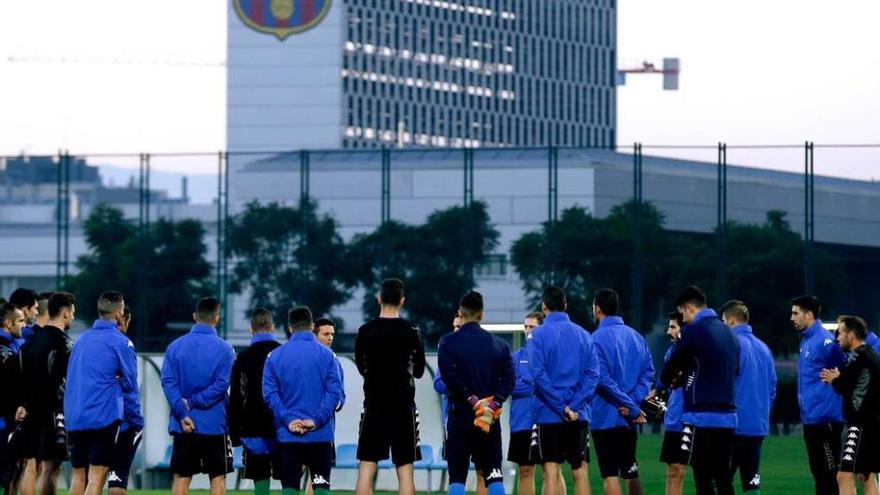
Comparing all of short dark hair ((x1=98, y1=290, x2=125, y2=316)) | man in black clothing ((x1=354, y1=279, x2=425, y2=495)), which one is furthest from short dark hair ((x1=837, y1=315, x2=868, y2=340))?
short dark hair ((x1=98, y1=290, x2=125, y2=316))

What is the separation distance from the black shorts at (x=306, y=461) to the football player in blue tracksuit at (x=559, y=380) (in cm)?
174

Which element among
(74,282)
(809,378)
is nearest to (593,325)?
(74,282)

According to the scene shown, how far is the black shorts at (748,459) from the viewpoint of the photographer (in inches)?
690

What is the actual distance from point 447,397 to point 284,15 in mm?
127698

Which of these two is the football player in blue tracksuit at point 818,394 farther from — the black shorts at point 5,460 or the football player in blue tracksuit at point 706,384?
the black shorts at point 5,460

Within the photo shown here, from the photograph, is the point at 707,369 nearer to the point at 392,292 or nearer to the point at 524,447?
the point at 524,447

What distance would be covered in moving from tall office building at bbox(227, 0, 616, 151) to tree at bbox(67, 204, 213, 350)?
2482 inches

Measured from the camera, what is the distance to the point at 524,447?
1772 centimetres

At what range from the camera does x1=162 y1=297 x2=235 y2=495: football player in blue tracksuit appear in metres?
17.4

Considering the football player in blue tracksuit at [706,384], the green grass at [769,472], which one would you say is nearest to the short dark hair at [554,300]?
the football player in blue tracksuit at [706,384]

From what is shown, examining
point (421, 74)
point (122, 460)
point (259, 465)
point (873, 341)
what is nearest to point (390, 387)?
point (259, 465)

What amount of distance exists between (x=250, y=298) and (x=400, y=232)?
4809 mm

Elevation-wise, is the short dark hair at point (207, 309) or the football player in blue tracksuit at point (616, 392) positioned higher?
the short dark hair at point (207, 309)

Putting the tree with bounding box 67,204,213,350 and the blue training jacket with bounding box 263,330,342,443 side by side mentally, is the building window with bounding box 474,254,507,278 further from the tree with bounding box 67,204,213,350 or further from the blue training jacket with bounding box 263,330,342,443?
the blue training jacket with bounding box 263,330,342,443
